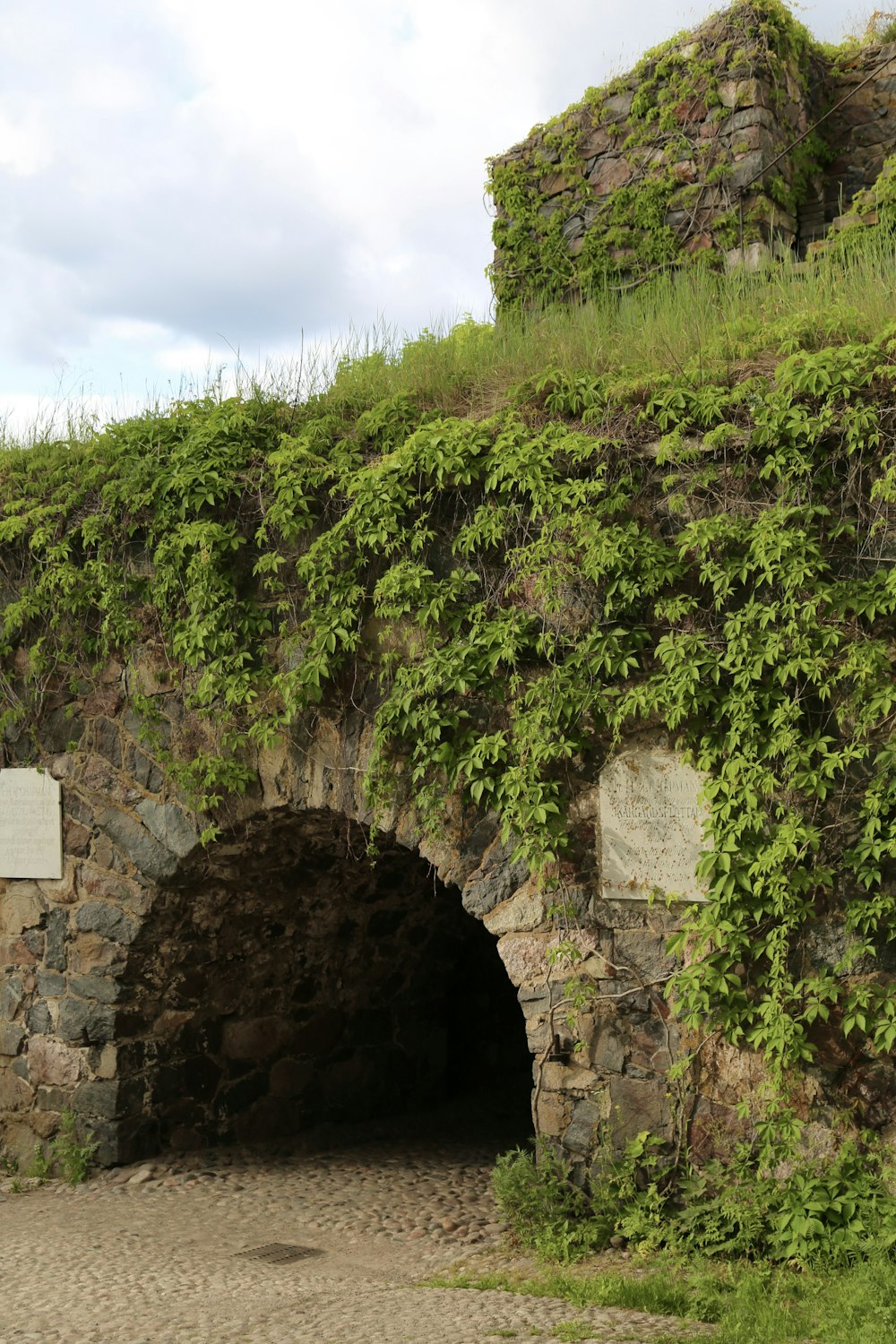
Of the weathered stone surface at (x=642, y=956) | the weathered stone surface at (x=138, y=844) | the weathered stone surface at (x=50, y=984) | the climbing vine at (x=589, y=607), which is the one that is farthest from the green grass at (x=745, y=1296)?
the weathered stone surface at (x=50, y=984)

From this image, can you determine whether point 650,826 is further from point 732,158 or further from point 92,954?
point 732,158

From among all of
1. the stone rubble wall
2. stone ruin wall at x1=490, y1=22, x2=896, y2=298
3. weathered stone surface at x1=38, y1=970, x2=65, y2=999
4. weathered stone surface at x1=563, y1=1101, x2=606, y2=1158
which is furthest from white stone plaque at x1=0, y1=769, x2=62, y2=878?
the stone rubble wall

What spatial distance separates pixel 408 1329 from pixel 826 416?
347 cm

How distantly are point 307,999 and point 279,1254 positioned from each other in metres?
2.10

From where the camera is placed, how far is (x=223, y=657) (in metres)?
5.95

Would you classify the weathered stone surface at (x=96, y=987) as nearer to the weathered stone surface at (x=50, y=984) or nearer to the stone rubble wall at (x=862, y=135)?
the weathered stone surface at (x=50, y=984)

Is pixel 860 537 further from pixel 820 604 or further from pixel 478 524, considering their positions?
pixel 478 524

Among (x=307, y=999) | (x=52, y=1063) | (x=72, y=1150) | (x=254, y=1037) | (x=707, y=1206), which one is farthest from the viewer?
(x=307, y=999)

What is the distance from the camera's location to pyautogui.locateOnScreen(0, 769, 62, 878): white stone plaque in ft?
21.5

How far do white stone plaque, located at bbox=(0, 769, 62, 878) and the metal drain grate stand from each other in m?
2.24

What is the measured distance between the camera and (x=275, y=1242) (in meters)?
5.43

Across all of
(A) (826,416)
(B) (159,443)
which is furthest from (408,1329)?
(B) (159,443)

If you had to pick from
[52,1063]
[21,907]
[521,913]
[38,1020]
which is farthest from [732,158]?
[52,1063]

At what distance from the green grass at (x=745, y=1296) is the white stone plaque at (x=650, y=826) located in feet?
4.43
